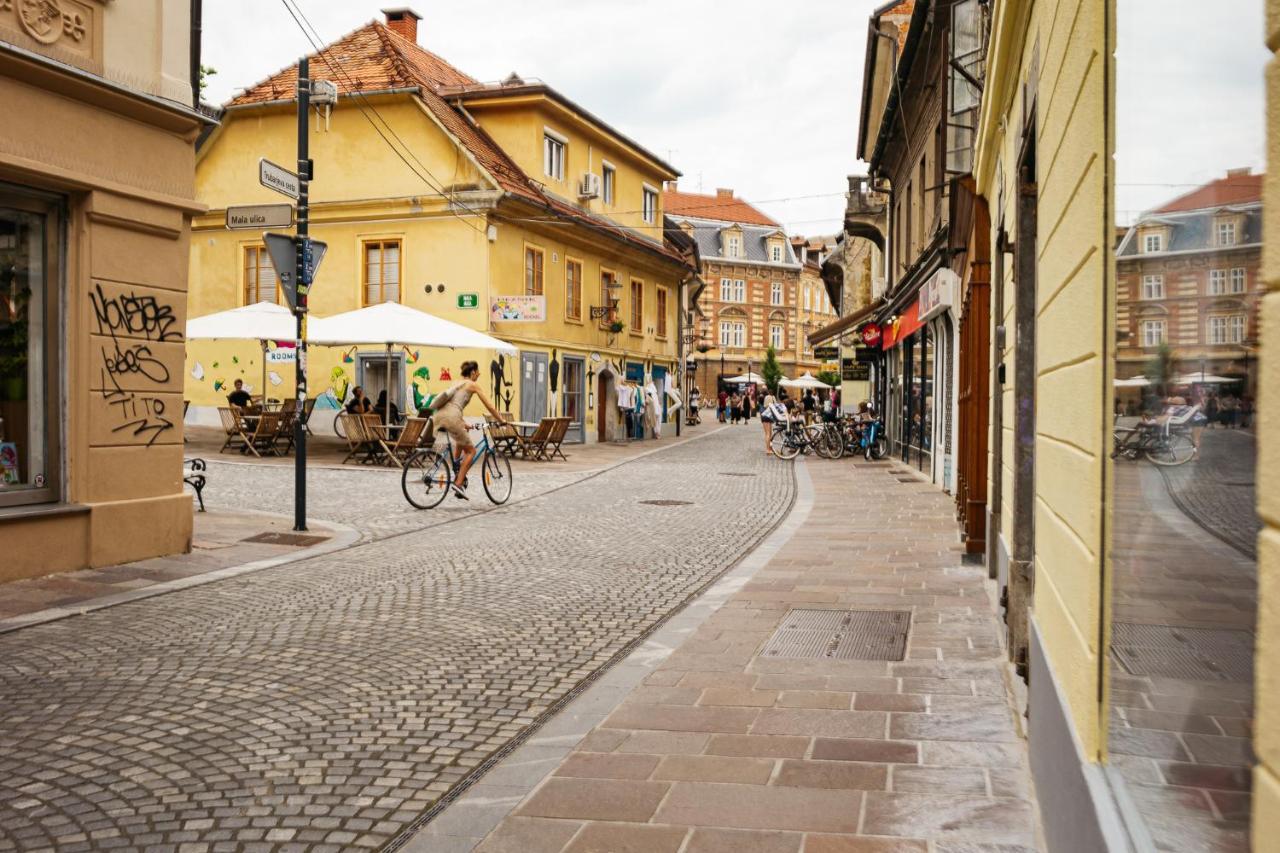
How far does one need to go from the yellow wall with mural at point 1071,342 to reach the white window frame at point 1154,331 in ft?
1.23

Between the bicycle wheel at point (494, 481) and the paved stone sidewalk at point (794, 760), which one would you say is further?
the bicycle wheel at point (494, 481)

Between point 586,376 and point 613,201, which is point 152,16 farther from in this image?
point 613,201

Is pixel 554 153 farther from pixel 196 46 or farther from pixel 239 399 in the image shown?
pixel 196 46

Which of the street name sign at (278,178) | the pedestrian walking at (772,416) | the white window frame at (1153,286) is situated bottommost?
the pedestrian walking at (772,416)

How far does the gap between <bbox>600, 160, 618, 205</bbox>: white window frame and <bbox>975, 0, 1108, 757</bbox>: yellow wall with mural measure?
28.4 meters

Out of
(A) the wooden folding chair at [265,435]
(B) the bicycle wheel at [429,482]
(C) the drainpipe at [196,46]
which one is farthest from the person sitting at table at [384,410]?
(C) the drainpipe at [196,46]

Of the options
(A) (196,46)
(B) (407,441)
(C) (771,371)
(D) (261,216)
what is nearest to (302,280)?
(D) (261,216)

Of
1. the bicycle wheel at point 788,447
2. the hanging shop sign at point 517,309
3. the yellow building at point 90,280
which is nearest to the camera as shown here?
the yellow building at point 90,280

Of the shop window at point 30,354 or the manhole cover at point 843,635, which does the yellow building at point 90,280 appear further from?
the manhole cover at point 843,635

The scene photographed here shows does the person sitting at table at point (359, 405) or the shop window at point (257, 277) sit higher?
the shop window at point (257, 277)

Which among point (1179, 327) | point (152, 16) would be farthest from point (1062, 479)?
point (152, 16)

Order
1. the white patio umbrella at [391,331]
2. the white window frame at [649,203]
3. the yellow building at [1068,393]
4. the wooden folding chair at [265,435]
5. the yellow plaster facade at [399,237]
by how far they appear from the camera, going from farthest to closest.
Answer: the white window frame at [649,203] → the yellow plaster facade at [399,237] → the wooden folding chair at [265,435] → the white patio umbrella at [391,331] → the yellow building at [1068,393]

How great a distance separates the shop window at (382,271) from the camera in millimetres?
25875

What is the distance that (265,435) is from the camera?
20.4 metres
